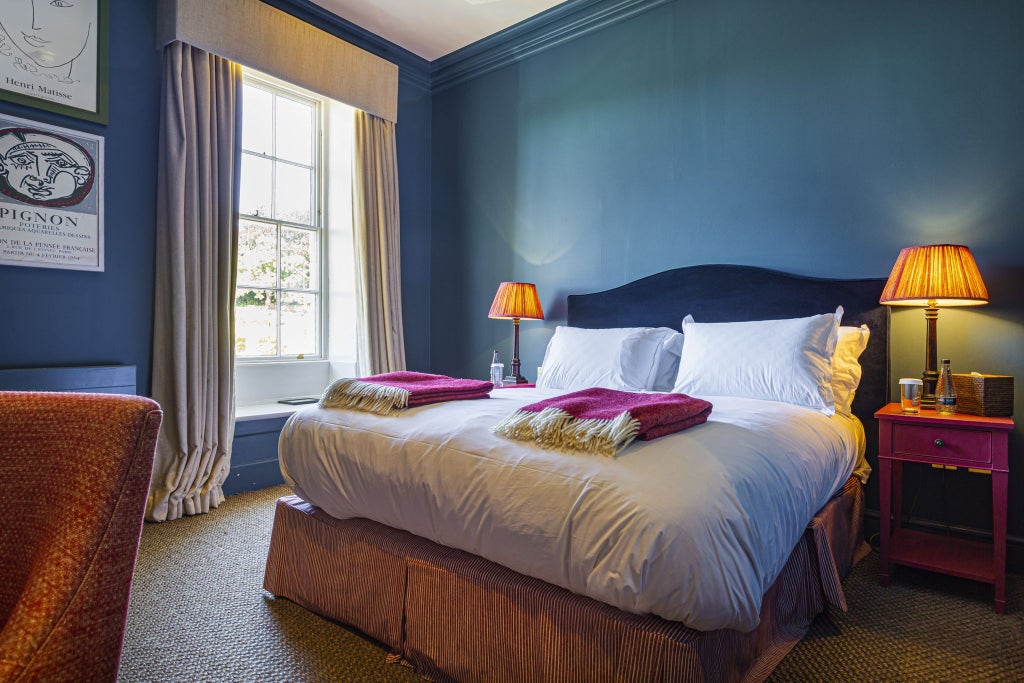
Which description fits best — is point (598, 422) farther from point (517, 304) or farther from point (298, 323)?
point (298, 323)

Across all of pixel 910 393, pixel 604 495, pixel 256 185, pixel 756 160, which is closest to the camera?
pixel 604 495

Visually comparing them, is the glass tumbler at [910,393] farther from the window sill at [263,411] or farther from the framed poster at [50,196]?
the framed poster at [50,196]

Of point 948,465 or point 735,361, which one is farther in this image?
point 735,361

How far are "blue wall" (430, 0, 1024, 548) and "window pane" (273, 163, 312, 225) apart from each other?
1044mm

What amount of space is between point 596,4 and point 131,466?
3.78 m

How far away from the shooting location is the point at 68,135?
2871 mm

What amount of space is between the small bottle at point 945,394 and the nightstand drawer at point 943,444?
0.14 meters

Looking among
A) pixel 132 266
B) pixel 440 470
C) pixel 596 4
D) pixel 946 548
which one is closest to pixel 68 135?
pixel 132 266

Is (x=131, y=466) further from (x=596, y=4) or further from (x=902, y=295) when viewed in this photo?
(x=596, y=4)

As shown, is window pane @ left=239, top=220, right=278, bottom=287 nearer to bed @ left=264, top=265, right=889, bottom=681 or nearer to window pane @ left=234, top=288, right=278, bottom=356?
window pane @ left=234, top=288, right=278, bottom=356

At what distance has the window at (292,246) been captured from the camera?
3.89 m

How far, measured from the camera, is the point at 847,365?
2602 mm

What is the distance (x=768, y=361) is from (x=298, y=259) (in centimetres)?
312

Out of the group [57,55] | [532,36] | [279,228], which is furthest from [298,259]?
[532,36]
